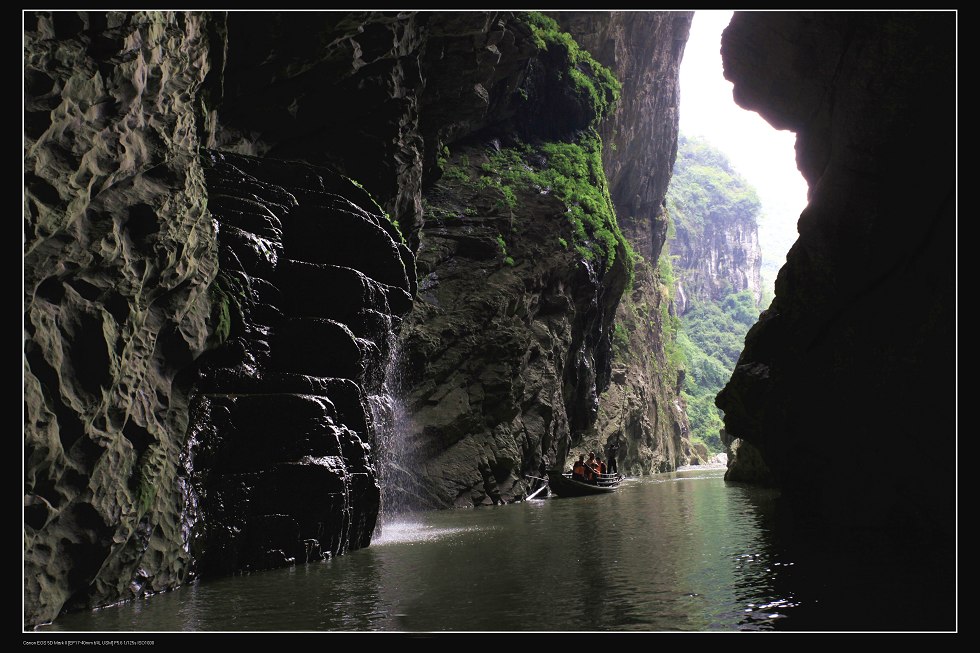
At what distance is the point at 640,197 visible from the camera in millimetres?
57125

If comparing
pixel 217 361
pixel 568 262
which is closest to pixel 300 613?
pixel 217 361

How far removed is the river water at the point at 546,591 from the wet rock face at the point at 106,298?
723 mm

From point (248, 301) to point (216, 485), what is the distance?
311 cm

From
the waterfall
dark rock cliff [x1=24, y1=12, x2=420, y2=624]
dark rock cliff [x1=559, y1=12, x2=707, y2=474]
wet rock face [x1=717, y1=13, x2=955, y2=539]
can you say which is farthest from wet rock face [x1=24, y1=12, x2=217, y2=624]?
dark rock cliff [x1=559, y1=12, x2=707, y2=474]

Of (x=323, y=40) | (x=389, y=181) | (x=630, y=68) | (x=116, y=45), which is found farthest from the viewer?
(x=630, y=68)

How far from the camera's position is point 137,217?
342 inches

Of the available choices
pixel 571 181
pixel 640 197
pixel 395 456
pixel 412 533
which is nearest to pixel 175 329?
pixel 412 533

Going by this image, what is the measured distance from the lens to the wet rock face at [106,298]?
264 inches

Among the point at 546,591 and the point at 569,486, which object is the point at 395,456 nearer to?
the point at 569,486

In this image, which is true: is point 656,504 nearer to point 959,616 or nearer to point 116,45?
point 959,616

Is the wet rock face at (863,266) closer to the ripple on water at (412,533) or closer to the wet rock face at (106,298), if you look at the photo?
the ripple on water at (412,533)

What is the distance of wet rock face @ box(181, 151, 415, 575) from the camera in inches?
404

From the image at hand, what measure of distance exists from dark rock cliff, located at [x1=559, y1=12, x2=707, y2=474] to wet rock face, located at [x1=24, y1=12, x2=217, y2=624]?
111ft

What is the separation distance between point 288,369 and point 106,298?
4.14 meters
